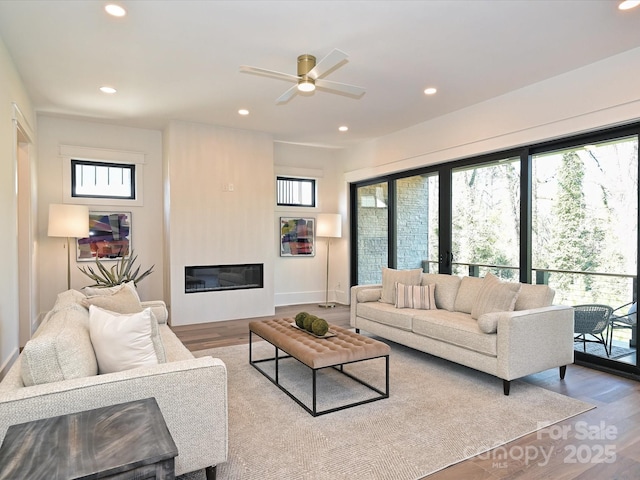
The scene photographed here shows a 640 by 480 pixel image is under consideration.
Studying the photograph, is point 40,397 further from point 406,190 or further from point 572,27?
point 406,190

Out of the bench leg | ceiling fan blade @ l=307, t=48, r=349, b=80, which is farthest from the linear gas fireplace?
the bench leg

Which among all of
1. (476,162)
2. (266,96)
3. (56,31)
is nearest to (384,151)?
(476,162)

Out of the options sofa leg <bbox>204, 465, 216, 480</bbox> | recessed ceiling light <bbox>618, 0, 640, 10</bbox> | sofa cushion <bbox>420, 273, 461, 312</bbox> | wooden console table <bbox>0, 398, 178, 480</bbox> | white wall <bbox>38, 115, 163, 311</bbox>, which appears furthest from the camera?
white wall <bbox>38, 115, 163, 311</bbox>

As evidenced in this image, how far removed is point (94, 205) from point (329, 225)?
370 cm

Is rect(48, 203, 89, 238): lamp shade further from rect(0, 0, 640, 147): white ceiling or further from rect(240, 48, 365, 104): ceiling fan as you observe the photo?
rect(240, 48, 365, 104): ceiling fan

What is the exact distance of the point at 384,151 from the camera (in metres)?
6.45

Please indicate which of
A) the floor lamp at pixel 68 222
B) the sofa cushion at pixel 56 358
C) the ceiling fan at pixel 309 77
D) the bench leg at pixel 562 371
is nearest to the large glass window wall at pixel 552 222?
the bench leg at pixel 562 371

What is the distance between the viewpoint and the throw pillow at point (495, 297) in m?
3.62

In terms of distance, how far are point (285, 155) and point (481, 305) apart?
15.1ft

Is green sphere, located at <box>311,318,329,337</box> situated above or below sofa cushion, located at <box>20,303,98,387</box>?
below

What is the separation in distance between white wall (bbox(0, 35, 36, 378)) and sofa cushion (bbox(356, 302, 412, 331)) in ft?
11.6

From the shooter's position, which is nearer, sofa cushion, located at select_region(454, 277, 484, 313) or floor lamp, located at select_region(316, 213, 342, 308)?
sofa cushion, located at select_region(454, 277, 484, 313)

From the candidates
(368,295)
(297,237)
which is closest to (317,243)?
(297,237)

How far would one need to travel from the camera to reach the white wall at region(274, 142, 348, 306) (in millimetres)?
7250
